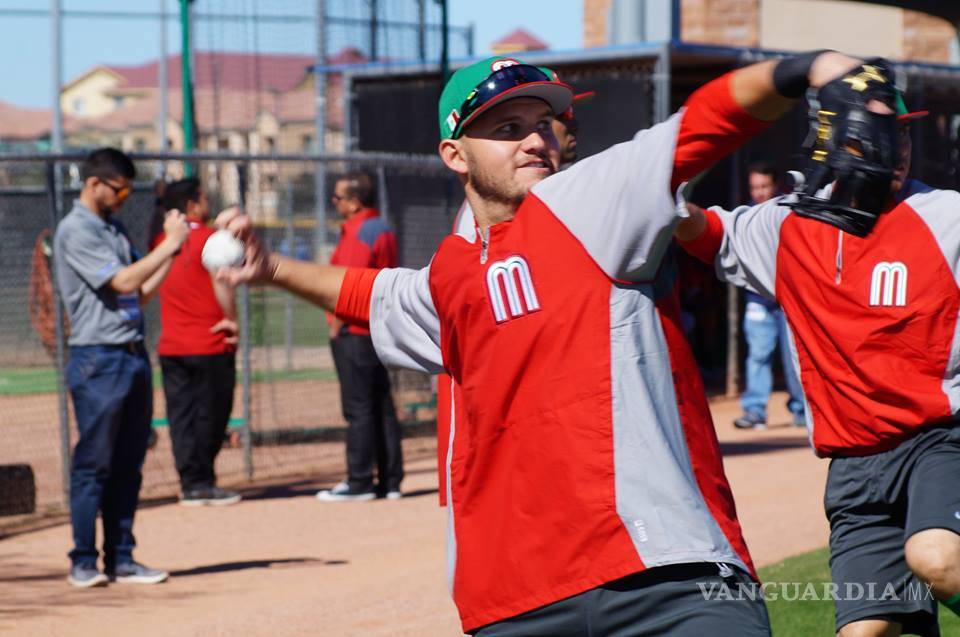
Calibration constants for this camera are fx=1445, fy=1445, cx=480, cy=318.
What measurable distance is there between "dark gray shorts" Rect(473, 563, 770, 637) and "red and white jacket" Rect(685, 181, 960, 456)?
5.74ft

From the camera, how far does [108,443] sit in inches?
301

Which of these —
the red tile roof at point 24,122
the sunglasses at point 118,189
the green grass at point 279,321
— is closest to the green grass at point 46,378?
the green grass at point 279,321

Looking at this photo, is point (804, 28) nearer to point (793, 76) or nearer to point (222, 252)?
point (222, 252)

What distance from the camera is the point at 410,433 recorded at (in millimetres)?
13094

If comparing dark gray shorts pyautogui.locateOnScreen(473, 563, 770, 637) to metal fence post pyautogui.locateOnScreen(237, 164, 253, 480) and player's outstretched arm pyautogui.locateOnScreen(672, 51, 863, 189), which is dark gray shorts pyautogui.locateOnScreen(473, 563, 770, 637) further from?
metal fence post pyautogui.locateOnScreen(237, 164, 253, 480)

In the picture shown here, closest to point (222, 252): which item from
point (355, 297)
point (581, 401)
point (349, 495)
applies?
point (355, 297)

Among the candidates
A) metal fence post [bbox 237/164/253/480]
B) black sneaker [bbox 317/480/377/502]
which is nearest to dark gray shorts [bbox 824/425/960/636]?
black sneaker [bbox 317/480/377/502]

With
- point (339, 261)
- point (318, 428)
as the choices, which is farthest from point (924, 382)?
point (318, 428)

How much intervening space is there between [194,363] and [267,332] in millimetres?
1932

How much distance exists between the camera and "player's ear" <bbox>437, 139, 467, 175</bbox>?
11.9ft

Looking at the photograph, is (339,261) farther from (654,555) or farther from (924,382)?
(654,555)

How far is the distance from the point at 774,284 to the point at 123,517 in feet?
13.8

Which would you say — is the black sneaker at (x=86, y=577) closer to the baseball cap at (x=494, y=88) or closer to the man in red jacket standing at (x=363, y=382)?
the man in red jacket standing at (x=363, y=382)

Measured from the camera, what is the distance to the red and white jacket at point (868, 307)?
15.5 feet
